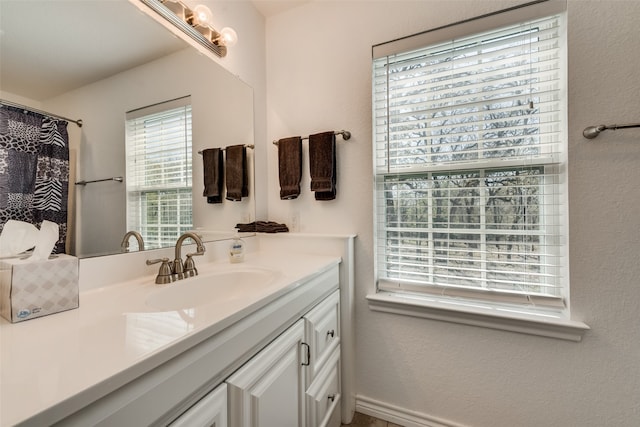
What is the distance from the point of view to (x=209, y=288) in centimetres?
108

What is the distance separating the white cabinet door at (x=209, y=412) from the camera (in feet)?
1.78

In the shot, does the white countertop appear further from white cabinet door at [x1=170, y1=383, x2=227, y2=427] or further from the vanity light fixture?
the vanity light fixture

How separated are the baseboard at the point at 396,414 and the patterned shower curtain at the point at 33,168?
5.05ft

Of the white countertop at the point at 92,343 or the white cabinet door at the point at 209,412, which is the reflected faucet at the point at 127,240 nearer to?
the white countertop at the point at 92,343

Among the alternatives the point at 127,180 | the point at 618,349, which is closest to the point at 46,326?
the point at 127,180

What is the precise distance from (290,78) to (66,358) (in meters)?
1.64

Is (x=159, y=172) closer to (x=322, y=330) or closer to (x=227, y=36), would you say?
(x=227, y=36)

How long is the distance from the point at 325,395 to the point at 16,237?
119 cm

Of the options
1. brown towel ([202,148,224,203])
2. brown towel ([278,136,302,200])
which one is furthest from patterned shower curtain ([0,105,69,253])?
brown towel ([278,136,302,200])

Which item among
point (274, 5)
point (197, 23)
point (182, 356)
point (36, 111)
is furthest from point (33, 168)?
point (274, 5)

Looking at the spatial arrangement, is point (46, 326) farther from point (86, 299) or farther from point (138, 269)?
point (138, 269)

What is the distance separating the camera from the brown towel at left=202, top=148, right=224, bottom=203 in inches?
50.9

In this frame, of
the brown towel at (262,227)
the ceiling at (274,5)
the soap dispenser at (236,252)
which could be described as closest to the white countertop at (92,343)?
the soap dispenser at (236,252)

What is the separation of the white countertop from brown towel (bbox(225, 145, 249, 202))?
2.39 feet
